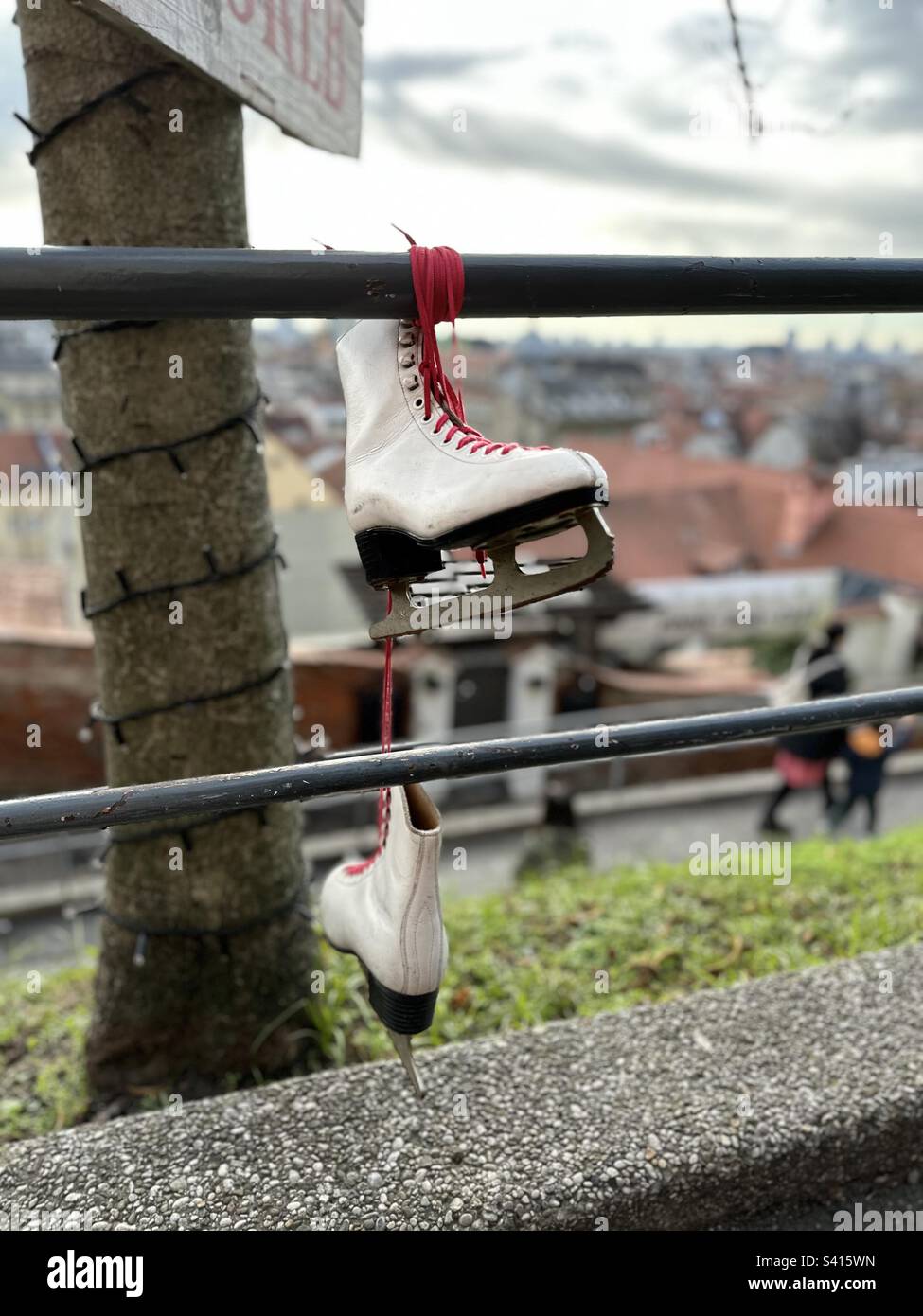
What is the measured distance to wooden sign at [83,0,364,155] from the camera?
52.5 inches

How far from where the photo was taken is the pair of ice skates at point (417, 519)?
3.32 ft

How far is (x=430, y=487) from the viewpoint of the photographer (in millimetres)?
1083

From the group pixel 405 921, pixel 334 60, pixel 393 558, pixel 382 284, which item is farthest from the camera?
pixel 334 60

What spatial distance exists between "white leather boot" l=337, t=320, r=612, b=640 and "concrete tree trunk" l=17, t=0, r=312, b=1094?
88 cm

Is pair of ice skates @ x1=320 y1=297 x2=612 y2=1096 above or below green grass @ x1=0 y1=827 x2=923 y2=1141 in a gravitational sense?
above

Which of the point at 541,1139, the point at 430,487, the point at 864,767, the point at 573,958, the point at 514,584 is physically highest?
the point at 430,487

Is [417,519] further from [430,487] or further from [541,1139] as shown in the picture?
[541,1139]

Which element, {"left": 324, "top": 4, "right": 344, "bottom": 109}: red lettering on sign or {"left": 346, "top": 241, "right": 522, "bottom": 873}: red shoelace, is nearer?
{"left": 346, "top": 241, "right": 522, "bottom": 873}: red shoelace

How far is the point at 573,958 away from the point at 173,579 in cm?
149

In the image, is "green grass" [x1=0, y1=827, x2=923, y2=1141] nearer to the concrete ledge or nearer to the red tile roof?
the concrete ledge

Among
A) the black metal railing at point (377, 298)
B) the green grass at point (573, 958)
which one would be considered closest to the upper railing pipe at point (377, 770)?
the black metal railing at point (377, 298)

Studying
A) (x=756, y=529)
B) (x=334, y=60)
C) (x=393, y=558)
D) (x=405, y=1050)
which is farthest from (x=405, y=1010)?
(x=756, y=529)

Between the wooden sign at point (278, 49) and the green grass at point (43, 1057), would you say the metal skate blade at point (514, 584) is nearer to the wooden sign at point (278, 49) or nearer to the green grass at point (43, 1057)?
the wooden sign at point (278, 49)

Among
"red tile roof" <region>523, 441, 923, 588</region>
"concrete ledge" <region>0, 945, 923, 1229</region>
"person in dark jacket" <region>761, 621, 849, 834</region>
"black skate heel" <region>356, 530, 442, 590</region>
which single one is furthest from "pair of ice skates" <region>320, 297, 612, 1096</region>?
"red tile roof" <region>523, 441, 923, 588</region>
